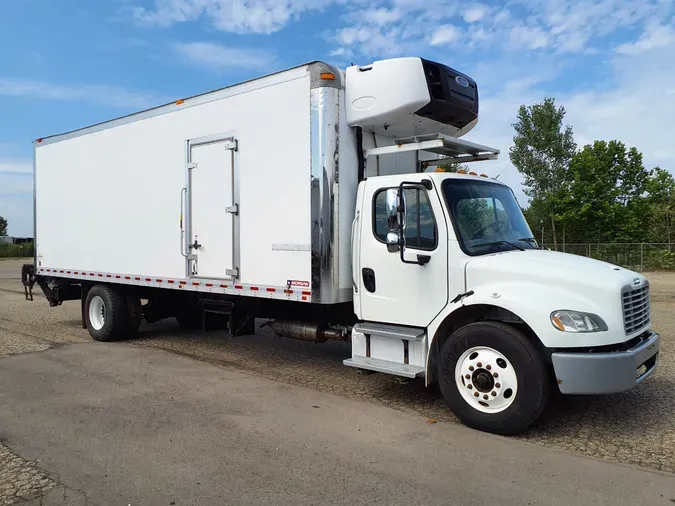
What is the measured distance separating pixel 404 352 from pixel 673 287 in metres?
18.7

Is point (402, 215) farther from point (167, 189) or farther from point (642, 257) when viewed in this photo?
point (642, 257)

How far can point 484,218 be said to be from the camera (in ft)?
19.2

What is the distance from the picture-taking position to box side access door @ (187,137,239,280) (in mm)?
7258

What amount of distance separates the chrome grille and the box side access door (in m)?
4.46

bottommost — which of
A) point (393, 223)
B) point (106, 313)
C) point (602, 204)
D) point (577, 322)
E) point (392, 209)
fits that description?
point (106, 313)

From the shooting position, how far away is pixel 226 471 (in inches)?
166

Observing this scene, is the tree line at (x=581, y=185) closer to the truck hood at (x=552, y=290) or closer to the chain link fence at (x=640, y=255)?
the chain link fence at (x=640, y=255)

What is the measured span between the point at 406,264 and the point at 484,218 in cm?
97

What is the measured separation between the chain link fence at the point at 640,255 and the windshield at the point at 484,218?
24839mm

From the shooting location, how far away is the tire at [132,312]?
31.4 feet

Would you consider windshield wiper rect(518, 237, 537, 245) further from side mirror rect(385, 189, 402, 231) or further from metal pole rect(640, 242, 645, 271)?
metal pole rect(640, 242, 645, 271)

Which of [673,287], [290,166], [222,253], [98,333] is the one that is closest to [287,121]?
[290,166]

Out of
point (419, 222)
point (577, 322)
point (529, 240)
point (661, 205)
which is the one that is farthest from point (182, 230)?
point (661, 205)

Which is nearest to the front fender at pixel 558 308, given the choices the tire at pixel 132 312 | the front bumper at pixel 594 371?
the front bumper at pixel 594 371
